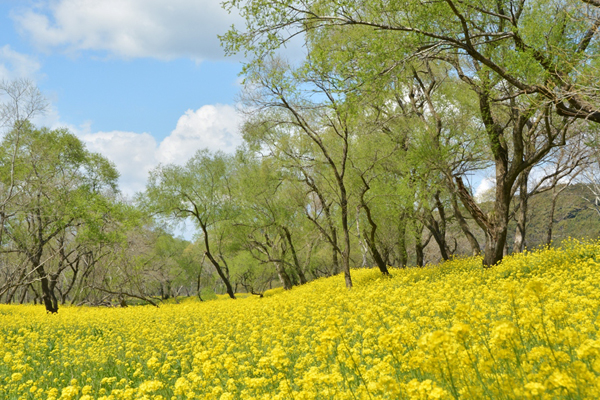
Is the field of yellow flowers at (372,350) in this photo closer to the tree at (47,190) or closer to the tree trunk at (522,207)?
the tree at (47,190)

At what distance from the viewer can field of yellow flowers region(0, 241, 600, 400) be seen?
2.91 m

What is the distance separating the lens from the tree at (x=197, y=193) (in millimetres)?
25828

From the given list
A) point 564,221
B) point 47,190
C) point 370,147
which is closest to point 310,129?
point 370,147

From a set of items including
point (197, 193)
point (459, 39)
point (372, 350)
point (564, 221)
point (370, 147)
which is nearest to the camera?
point (372, 350)

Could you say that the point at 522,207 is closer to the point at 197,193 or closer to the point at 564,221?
the point at 197,193

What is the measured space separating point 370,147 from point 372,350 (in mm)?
13701

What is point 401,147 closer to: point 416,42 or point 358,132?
point 358,132

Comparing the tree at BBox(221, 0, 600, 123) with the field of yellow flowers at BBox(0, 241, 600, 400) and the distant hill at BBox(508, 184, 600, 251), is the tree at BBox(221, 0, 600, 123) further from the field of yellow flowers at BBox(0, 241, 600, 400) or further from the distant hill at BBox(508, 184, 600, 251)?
the distant hill at BBox(508, 184, 600, 251)

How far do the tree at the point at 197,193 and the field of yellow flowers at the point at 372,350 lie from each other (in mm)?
11247

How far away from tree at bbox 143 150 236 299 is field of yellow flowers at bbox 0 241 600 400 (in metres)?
11.2

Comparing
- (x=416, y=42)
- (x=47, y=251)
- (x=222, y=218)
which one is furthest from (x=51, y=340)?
(x=47, y=251)

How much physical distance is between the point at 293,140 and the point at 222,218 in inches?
340

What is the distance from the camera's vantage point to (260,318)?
32.0 ft

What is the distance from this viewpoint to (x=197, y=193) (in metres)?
26.6
